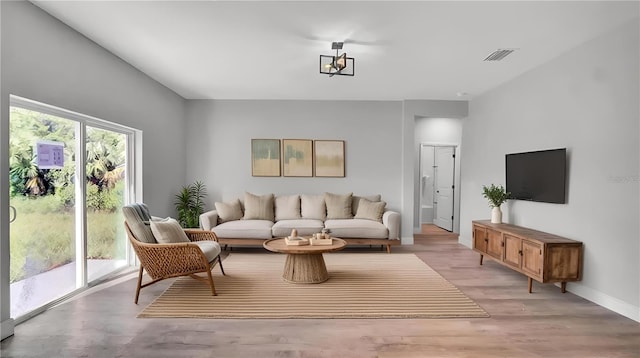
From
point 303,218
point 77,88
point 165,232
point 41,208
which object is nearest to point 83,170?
point 41,208

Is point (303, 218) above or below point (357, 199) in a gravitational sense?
below

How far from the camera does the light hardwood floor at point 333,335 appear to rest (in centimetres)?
235

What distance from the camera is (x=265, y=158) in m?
6.12

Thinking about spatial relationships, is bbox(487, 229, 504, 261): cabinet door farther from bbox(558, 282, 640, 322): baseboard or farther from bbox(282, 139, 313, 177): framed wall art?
bbox(282, 139, 313, 177): framed wall art

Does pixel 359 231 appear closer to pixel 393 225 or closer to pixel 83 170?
pixel 393 225

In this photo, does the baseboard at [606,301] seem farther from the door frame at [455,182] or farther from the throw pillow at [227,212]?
the throw pillow at [227,212]

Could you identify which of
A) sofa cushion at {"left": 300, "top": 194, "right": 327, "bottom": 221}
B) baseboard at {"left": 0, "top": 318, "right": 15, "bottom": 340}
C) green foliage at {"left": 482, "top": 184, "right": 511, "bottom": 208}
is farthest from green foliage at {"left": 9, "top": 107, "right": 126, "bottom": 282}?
green foliage at {"left": 482, "top": 184, "right": 511, "bottom": 208}

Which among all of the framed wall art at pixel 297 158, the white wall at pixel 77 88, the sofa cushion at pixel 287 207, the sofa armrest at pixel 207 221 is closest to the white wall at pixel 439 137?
the framed wall art at pixel 297 158

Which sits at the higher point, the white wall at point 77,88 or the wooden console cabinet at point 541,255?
the white wall at point 77,88

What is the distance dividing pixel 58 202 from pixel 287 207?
3281 mm

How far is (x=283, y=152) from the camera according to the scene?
6.14 m

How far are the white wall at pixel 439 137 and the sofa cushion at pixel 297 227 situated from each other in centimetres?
294

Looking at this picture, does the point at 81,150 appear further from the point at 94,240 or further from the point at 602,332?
Result: the point at 602,332

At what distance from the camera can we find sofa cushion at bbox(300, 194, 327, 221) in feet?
19.0
